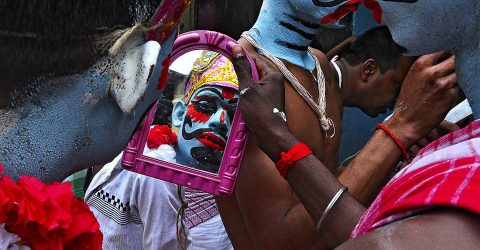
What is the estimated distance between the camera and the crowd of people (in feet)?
3.19

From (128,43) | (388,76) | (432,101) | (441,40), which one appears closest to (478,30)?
(441,40)

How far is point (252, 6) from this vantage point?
3.79m

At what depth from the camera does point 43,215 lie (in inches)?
40.3

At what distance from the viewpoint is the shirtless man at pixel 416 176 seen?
84 centimetres

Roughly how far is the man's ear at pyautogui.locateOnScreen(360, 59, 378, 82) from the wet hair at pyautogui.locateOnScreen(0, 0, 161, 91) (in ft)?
5.58

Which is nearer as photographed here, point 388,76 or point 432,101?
point 432,101

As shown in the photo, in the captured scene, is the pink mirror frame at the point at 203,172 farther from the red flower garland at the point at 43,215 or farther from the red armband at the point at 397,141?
the red flower garland at the point at 43,215

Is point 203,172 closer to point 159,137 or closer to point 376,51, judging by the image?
point 159,137

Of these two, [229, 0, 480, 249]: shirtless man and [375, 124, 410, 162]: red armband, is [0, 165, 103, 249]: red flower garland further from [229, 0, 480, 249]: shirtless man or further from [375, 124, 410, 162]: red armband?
[375, 124, 410, 162]: red armband

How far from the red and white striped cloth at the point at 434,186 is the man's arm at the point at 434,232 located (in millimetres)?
14

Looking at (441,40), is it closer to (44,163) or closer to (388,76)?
(44,163)

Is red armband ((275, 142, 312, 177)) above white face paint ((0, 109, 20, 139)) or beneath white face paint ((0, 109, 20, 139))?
beneath

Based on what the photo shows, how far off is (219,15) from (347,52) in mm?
634

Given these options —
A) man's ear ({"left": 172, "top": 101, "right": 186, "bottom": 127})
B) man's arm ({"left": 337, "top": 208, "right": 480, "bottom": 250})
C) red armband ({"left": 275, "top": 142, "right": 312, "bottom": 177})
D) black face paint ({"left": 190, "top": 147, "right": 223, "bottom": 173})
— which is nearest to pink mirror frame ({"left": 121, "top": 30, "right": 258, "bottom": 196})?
black face paint ({"left": 190, "top": 147, "right": 223, "bottom": 173})
